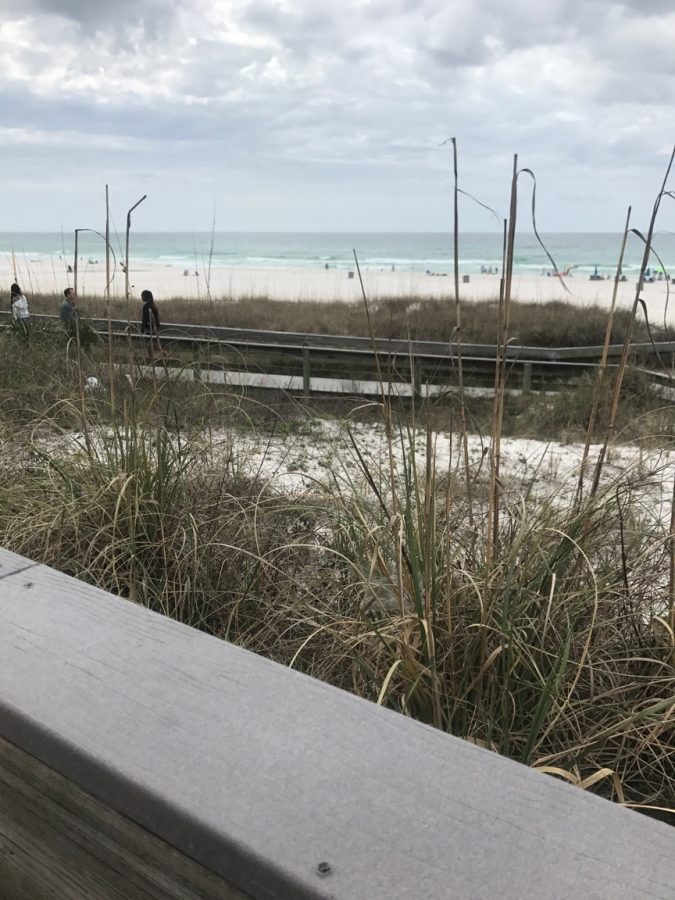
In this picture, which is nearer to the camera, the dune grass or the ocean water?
the dune grass

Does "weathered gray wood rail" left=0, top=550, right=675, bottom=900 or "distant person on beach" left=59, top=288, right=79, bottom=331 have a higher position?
"distant person on beach" left=59, top=288, right=79, bottom=331

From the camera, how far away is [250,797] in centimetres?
82

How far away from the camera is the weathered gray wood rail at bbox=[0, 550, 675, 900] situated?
73 cm

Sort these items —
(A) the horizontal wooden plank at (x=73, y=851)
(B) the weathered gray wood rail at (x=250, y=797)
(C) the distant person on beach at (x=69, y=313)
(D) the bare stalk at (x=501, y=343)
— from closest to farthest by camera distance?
(B) the weathered gray wood rail at (x=250, y=797)
(A) the horizontal wooden plank at (x=73, y=851)
(D) the bare stalk at (x=501, y=343)
(C) the distant person on beach at (x=69, y=313)

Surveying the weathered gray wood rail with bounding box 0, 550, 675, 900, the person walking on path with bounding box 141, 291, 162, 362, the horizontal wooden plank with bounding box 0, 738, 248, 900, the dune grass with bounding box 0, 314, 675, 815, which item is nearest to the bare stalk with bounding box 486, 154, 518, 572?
the dune grass with bounding box 0, 314, 675, 815

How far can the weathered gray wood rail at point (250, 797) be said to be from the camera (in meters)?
0.73

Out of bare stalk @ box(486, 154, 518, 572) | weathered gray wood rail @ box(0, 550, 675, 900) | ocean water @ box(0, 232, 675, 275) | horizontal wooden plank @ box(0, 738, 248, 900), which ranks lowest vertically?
horizontal wooden plank @ box(0, 738, 248, 900)

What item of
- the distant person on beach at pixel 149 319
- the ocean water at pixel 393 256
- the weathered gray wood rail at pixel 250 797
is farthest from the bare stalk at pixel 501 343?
the ocean water at pixel 393 256

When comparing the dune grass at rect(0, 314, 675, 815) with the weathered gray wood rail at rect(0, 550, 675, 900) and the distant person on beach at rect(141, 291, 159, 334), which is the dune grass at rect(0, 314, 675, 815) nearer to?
the weathered gray wood rail at rect(0, 550, 675, 900)

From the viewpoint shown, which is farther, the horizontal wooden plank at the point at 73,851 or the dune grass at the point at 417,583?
the dune grass at the point at 417,583

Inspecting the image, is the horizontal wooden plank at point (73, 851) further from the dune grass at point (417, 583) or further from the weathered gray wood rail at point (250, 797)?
the dune grass at point (417, 583)

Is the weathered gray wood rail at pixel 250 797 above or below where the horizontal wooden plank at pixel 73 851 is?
above

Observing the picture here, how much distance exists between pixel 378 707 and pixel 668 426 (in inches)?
183

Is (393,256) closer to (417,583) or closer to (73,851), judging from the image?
(417,583)
